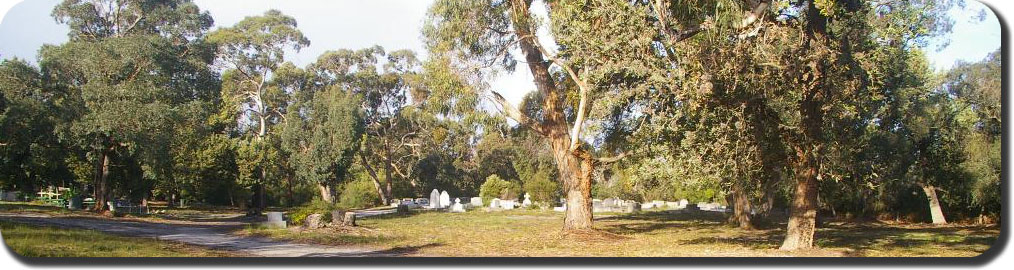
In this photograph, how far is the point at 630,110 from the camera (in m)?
14.3

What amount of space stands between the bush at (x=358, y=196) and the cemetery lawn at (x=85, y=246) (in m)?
19.3

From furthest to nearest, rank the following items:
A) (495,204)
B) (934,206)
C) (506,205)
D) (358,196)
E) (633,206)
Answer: (495,204) → (506,205) → (633,206) → (358,196) → (934,206)

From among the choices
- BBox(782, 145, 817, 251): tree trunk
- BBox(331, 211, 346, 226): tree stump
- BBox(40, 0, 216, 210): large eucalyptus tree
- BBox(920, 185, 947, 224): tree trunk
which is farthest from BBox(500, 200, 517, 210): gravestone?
BBox(782, 145, 817, 251): tree trunk

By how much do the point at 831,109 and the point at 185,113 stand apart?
20.6 m

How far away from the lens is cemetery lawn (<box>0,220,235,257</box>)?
10.5 m

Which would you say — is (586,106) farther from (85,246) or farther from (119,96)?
(119,96)

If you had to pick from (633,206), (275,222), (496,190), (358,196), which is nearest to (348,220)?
(275,222)

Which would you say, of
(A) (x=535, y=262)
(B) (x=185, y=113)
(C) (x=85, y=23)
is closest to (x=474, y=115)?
(A) (x=535, y=262)

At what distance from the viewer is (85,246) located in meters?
11.5

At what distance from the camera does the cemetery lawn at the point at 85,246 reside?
10453mm

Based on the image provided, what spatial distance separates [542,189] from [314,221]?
91.3 feet

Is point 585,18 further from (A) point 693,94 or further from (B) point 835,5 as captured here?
(B) point 835,5

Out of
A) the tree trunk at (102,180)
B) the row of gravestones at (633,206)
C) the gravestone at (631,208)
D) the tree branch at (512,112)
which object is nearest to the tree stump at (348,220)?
the tree branch at (512,112)

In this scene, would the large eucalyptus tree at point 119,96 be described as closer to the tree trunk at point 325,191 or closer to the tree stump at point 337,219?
the tree stump at point 337,219
